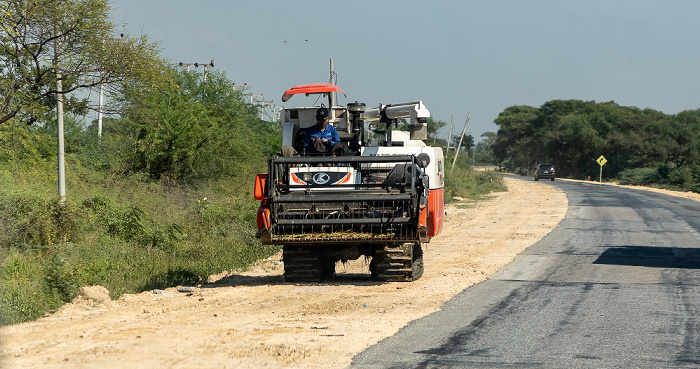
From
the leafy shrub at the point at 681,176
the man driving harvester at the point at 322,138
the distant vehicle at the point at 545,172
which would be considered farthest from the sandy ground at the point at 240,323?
the distant vehicle at the point at 545,172

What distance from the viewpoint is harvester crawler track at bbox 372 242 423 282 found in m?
12.1

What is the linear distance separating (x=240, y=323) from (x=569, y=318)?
3.94 metres

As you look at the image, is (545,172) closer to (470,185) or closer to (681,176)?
(681,176)

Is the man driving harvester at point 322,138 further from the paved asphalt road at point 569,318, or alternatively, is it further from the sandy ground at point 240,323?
the paved asphalt road at point 569,318

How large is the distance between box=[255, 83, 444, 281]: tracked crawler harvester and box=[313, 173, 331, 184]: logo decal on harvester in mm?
16

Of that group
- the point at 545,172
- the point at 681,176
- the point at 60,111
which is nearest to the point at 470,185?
the point at 681,176

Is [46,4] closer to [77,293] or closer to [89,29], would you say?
[89,29]

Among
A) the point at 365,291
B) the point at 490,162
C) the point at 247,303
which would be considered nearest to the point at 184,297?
the point at 247,303

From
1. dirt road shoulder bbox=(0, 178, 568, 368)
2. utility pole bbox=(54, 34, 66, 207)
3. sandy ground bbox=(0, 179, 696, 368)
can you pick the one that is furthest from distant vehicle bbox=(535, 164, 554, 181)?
dirt road shoulder bbox=(0, 178, 568, 368)

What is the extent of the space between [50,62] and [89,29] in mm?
1237

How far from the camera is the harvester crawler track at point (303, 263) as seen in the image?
41.0ft

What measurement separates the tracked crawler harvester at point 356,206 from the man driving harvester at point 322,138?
0.47 feet

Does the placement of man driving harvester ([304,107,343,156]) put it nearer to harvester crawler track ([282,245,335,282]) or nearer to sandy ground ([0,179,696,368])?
harvester crawler track ([282,245,335,282])

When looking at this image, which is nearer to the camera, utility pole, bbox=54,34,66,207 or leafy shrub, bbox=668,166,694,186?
utility pole, bbox=54,34,66,207
